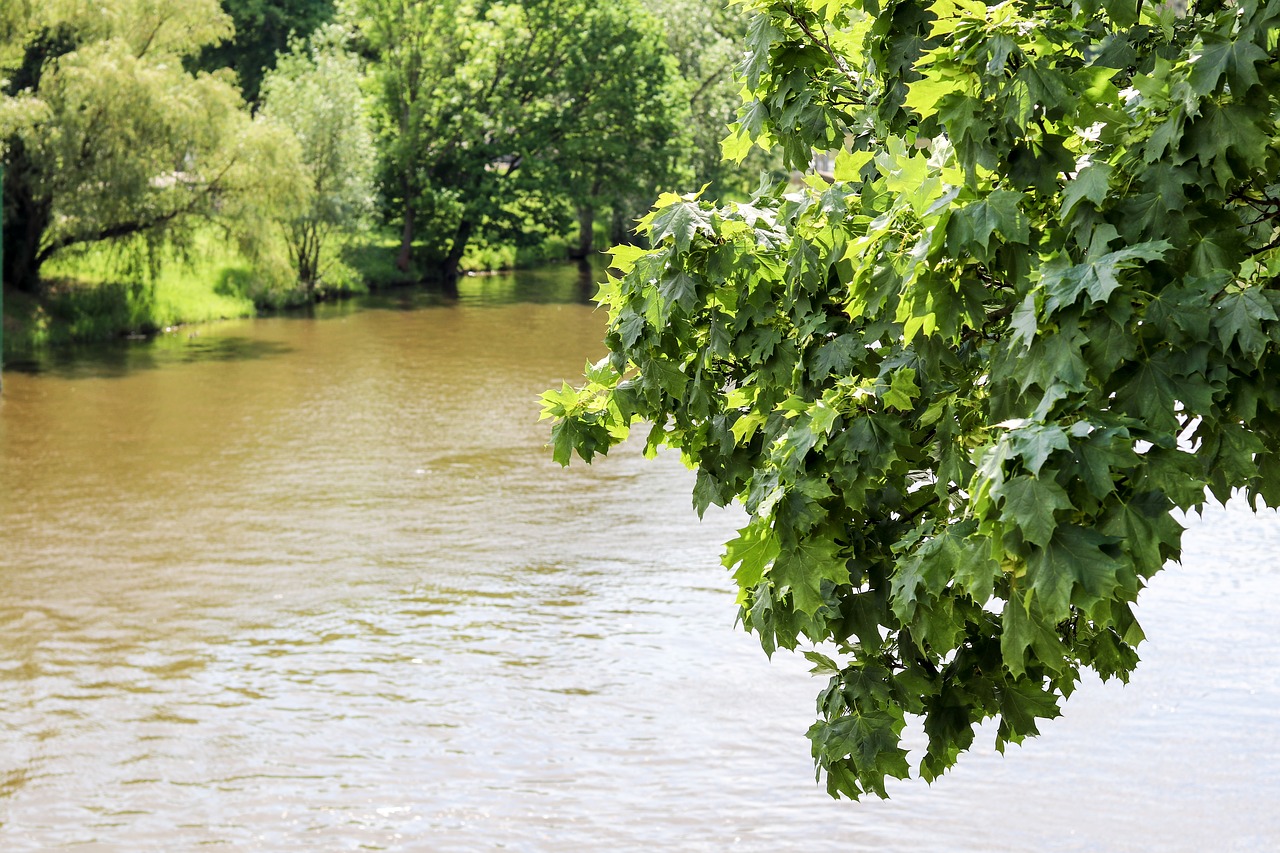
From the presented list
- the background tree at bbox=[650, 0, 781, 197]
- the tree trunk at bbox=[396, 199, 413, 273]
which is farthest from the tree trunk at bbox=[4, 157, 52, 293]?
the background tree at bbox=[650, 0, 781, 197]

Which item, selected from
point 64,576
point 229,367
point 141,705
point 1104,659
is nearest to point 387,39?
point 229,367

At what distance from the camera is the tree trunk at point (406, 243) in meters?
43.2

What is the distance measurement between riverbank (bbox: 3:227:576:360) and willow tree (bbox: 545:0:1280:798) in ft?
80.2

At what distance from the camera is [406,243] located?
43.4 meters

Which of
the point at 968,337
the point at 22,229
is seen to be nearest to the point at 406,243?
the point at 22,229

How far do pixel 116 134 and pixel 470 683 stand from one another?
19654 millimetres

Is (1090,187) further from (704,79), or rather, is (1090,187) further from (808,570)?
(704,79)

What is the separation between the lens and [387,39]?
139 feet

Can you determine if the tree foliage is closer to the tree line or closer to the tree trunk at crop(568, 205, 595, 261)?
the tree line

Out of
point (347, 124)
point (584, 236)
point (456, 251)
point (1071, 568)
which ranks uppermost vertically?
point (347, 124)

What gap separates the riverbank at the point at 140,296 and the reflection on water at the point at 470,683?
10.1 m

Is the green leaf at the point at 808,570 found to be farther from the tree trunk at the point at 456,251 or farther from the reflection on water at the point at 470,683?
the tree trunk at the point at 456,251

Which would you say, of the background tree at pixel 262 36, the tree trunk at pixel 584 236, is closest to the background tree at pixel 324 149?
the background tree at pixel 262 36

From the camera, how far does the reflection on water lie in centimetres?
866
